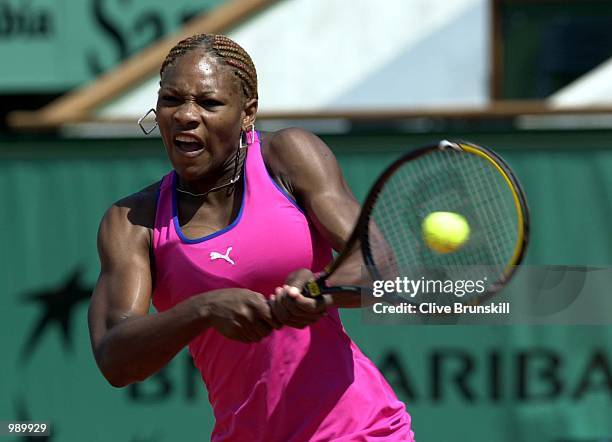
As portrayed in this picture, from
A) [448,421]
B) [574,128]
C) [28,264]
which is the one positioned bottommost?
[448,421]

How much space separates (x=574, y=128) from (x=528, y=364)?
1059 millimetres

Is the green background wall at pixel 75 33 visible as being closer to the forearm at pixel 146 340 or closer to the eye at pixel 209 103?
the eye at pixel 209 103

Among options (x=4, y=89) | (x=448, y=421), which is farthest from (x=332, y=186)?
(x=4, y=89)

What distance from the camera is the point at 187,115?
2.96m

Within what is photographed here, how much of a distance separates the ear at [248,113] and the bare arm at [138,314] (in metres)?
0.35

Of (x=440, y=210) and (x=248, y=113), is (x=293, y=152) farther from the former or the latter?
(x=440, y=210)

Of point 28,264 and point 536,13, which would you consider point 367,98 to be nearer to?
point 536,13

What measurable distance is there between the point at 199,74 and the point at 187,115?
0.37 ft

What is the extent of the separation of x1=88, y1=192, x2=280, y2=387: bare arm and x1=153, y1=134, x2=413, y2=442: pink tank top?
7cm

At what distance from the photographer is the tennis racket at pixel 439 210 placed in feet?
9.45

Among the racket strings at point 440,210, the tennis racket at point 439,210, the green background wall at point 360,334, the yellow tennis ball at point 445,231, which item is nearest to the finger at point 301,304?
the tennis racket at point 439,210

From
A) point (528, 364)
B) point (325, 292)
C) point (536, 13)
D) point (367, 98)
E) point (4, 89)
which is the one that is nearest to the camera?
point (325, 292)

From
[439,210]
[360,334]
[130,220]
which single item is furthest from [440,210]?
[360,334]

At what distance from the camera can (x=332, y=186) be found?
3.04 metres
